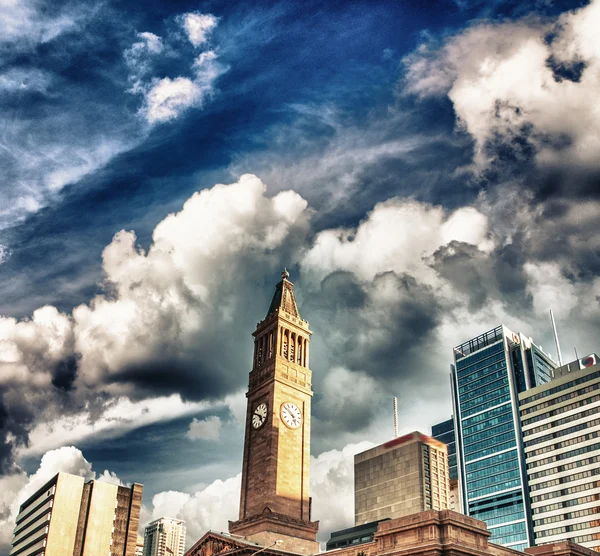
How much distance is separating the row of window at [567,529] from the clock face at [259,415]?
330ft

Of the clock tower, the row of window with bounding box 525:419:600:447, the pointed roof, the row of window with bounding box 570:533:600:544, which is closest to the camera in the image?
the clock tower

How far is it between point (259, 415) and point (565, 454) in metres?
105

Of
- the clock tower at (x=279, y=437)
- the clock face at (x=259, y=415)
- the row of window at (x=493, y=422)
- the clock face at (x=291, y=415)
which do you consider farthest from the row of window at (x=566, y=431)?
the clock face at (x=259, y=415)

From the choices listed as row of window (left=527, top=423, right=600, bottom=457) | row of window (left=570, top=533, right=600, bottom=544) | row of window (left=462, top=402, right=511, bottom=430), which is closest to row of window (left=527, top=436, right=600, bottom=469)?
row of window (left=527, top=423, right=600, bottom=457)

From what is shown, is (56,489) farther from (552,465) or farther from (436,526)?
(552,465)

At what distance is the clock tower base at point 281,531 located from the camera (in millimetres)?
78062

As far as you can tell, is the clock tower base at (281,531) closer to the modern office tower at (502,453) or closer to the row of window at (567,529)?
the row of window at (567,529)

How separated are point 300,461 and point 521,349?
12795cm

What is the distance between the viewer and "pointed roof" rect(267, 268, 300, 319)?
9862cm

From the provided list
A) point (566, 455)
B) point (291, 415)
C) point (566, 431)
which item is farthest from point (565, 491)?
point (291, 415)

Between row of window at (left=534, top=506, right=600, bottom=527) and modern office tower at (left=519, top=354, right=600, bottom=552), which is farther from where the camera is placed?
modern office tower at (left=519, top=354, right=600, bottom=552)

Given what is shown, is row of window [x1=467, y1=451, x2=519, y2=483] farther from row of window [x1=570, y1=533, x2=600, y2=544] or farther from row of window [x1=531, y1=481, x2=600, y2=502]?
row of window [x1=570, y1=533, x2=600, y2=544]

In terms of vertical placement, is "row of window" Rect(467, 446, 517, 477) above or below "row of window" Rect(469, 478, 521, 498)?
above

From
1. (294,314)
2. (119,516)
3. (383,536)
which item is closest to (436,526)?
(383,536)
